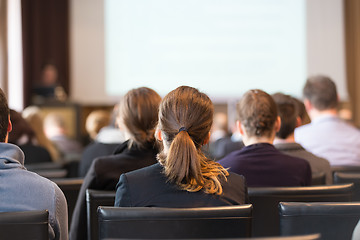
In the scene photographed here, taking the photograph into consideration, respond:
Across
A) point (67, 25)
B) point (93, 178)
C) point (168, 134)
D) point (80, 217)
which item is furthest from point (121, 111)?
point (67, 25)

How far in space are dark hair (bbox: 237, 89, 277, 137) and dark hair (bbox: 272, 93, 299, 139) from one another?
38 centimetres

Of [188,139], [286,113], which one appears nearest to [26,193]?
[188,139]

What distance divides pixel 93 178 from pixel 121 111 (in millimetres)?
356

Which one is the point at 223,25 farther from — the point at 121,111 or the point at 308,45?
the point at 121,111

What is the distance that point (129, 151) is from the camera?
235cm

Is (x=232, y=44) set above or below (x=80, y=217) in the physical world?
above

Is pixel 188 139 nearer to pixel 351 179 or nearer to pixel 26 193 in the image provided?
pixel 26 193

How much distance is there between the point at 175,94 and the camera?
168 cm

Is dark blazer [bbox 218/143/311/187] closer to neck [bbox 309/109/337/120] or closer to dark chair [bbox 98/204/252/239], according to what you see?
dark chair [bbox 98/204/252/239]

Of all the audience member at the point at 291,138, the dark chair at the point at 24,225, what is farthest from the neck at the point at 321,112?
the dark chair at the point at 24,225

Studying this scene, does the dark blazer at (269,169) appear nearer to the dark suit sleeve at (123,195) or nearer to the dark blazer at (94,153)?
the dark suit sleeve at (123,195)

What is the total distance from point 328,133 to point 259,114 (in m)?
1.07

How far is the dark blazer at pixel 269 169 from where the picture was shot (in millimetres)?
2238

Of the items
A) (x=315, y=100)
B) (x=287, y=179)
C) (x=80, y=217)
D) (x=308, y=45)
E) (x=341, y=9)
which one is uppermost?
(x=341, y=9)
